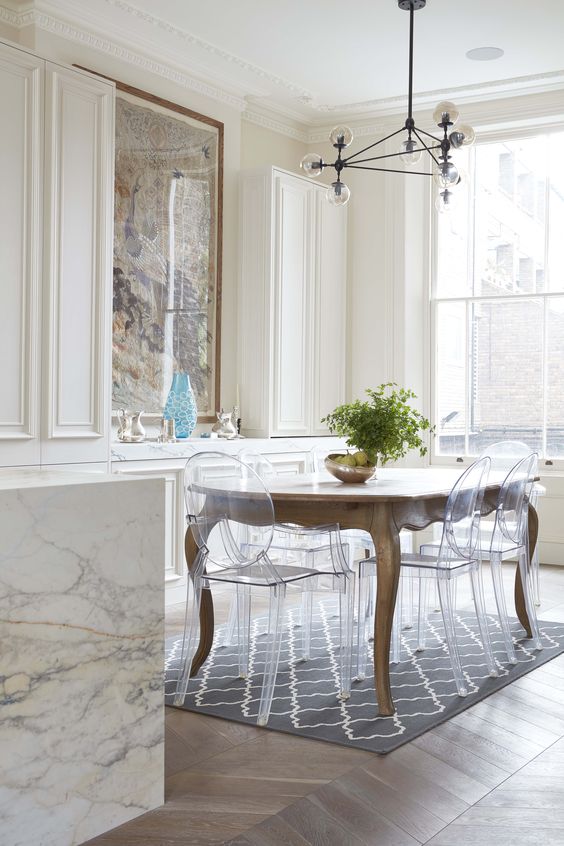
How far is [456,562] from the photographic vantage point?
386 cm

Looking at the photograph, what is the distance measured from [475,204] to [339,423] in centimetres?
347

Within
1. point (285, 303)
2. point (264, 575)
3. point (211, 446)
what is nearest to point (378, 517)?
point (264, 575)

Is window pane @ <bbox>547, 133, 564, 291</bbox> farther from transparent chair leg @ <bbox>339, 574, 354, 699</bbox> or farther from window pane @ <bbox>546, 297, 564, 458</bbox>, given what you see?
transparent chair leg @ <bbox>339, 574, 354, 699</bbox>

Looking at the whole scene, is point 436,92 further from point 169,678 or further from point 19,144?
point 169,678

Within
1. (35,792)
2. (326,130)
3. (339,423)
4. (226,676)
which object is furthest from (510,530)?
(326,130)

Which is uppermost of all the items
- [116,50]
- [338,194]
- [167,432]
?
[116,50]

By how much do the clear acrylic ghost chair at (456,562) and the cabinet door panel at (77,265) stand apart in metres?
1.59

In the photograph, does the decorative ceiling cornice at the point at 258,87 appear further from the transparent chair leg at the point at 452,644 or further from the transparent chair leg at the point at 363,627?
the transparent chair leg at the point at 452,644

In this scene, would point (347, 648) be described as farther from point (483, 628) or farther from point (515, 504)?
point (515, 504)

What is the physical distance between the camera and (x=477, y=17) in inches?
203

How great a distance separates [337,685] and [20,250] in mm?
2375

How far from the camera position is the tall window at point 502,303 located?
657 centimetres

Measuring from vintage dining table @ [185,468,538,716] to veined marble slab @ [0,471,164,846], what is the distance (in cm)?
108

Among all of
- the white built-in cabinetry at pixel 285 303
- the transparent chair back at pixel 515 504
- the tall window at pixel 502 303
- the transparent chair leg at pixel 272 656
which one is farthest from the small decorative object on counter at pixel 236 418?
the transparent chair leg at pixel 272 656
